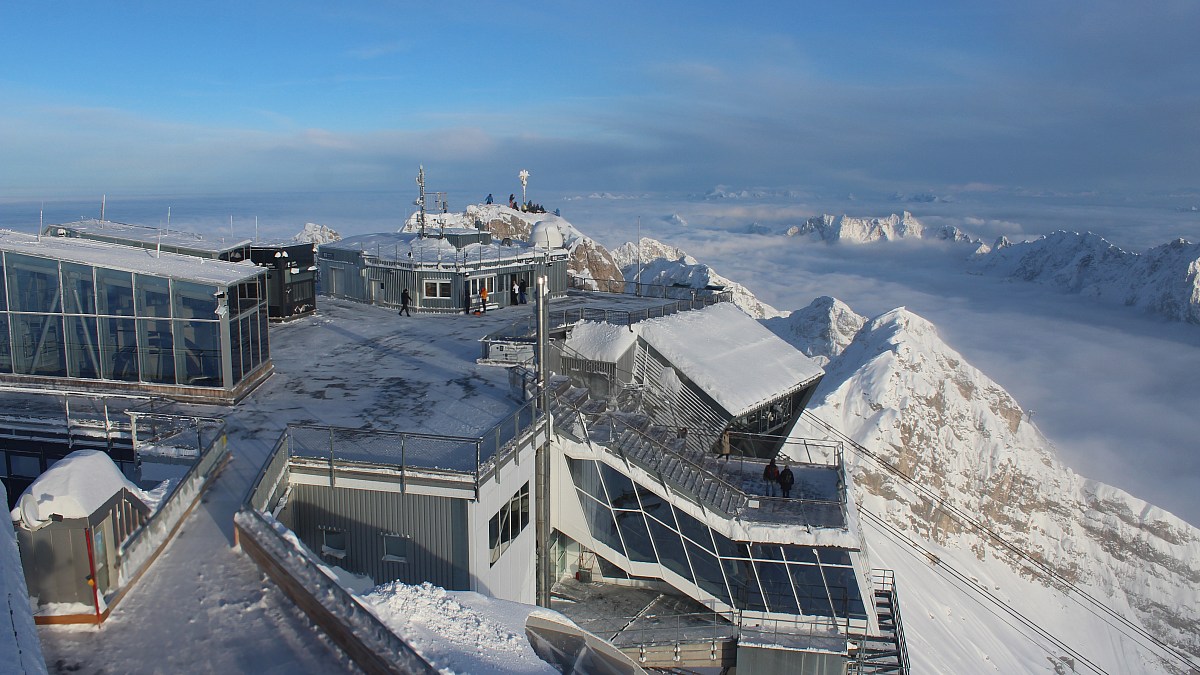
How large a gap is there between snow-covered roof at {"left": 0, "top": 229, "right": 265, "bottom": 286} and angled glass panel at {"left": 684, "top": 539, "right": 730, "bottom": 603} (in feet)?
47.4

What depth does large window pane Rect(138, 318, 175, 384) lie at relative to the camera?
2211cm

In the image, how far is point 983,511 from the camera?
7603 inches

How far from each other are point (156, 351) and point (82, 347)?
218 centimetres

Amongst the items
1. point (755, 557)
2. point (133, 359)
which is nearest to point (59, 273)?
point (133, 359)

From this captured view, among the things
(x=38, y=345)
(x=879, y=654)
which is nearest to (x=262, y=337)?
(x=38, y=345)

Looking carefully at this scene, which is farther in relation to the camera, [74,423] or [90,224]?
[90,224]

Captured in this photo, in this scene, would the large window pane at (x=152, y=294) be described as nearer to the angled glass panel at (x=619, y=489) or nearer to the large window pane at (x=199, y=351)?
the large window pane at (x=199, y=351)

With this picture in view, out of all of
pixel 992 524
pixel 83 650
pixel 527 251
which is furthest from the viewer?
pixel 992 524

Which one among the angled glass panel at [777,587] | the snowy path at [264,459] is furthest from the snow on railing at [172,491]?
the angled glass panel at [777,587]

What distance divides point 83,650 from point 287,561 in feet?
7.44

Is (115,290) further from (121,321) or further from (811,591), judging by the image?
(811,591)

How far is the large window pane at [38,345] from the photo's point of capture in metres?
22.5

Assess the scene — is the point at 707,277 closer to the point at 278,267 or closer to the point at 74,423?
the point at 278,267

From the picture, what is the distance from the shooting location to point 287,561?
10.3 m
